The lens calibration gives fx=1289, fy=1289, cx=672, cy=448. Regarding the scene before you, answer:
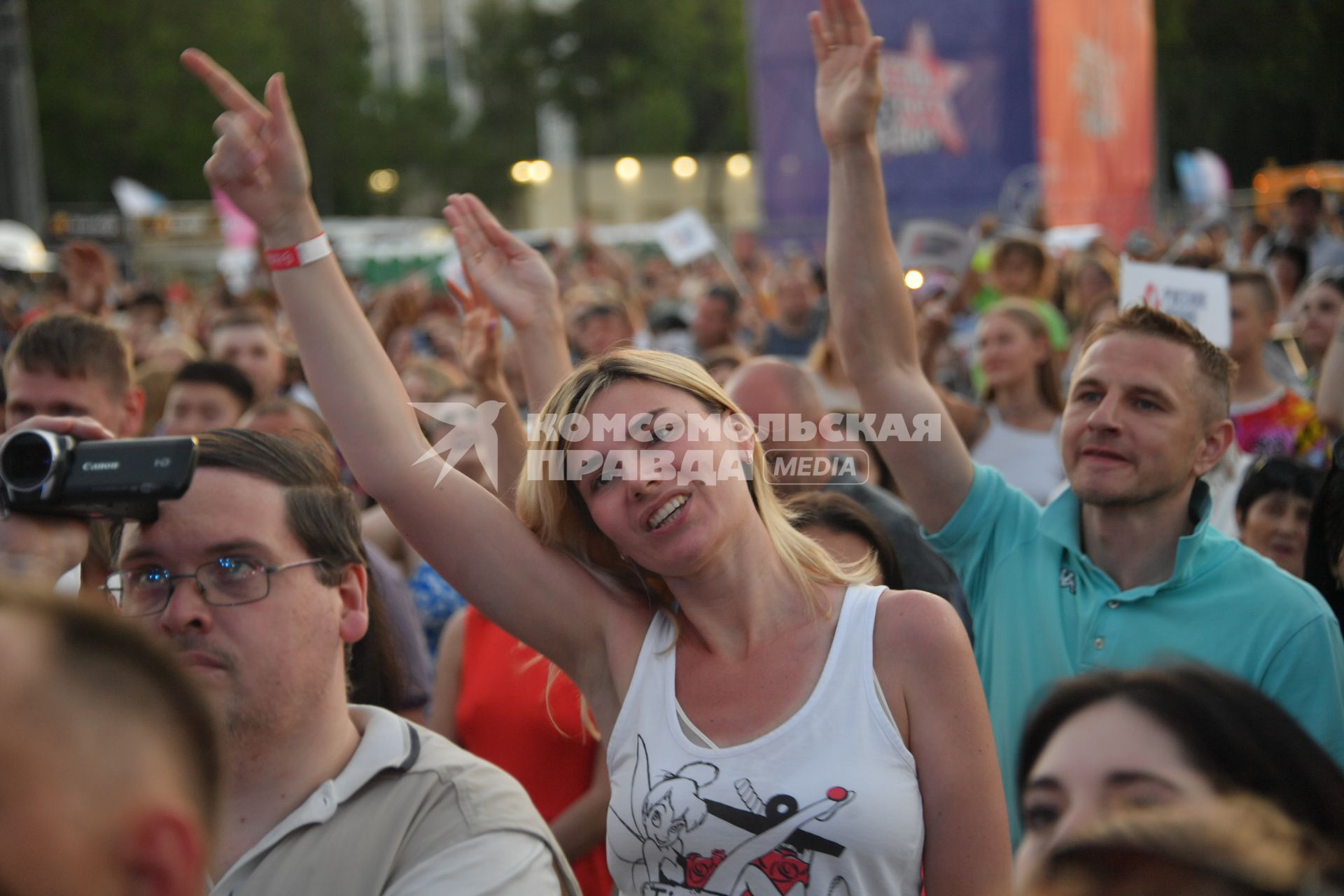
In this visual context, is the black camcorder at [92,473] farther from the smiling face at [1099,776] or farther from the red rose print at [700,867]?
the smiling face at [1099,776]

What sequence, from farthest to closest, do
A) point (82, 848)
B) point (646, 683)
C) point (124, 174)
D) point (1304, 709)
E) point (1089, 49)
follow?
point (124, 174) → point (1089, 49) → point (1304, 709) → point (646, 683) → point (82, 848)

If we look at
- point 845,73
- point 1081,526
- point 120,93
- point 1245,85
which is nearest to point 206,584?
Answer: point 845,73

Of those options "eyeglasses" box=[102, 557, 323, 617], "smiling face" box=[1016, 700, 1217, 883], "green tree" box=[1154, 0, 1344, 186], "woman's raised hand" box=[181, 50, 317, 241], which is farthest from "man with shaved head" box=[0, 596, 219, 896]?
"green tree" box=[1154, 0, 1344, 186]

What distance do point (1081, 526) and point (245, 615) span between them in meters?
1.92

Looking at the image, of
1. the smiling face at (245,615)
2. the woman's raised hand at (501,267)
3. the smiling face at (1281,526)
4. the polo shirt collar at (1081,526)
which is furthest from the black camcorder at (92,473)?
the smiling face at (1281,526)

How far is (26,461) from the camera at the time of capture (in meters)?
1.95

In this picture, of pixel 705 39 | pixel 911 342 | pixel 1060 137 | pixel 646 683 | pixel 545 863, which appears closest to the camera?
pixel 545 863

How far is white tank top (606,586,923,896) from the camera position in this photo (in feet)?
6.57

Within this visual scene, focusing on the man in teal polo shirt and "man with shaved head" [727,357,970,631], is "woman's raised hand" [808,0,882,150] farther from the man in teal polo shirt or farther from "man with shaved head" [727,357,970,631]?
"man with shaved head" [727,357,970,631]

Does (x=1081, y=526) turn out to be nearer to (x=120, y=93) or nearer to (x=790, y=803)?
(x=790, y=803)

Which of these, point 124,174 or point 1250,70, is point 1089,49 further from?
point 124,174

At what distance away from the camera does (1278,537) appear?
385cm

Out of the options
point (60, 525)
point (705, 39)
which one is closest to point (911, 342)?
point (60, 525)

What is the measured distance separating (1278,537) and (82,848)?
3.66 m
